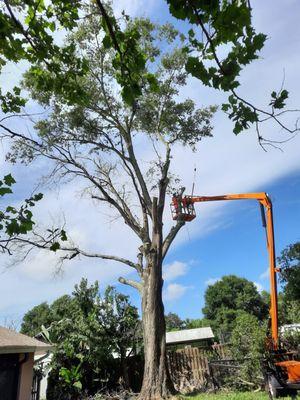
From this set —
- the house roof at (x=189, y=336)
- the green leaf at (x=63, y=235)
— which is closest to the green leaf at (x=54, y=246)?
the green leaf at (x=63, y=235)

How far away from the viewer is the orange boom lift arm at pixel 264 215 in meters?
12.6

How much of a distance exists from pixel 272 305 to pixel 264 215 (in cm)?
→ 350

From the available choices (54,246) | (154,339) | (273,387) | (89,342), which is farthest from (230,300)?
(54,246)

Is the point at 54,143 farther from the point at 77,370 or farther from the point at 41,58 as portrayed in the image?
the point at 41,58

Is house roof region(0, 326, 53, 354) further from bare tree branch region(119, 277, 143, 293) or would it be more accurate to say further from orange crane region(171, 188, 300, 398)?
orange crane region(171, 188, 300, 398)

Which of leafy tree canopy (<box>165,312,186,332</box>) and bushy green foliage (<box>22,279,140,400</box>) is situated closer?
bushy green foliage (<box>22,279,140,400</box>)

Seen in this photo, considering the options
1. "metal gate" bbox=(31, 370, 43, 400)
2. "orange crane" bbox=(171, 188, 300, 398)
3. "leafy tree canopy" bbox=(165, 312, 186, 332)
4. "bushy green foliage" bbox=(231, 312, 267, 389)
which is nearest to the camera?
"orange crane" bbox=(171, 188, 300, 398)

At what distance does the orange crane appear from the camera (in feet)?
31.6

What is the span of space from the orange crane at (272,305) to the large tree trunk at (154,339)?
2887mm

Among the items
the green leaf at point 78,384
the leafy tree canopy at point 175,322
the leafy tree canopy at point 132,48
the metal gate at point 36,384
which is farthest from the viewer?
the leafy tree canopy at point 175,322

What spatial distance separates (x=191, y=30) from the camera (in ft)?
10.4

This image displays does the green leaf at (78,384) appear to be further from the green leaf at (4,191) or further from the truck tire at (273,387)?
the green leaf at (4,191)

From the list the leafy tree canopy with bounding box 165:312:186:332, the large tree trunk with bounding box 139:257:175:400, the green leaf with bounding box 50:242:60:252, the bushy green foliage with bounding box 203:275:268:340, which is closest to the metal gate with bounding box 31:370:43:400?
the large tree trunk with bounding box 139:257:175:400

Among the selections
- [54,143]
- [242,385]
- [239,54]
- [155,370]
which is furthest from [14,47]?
A: [242,385]
